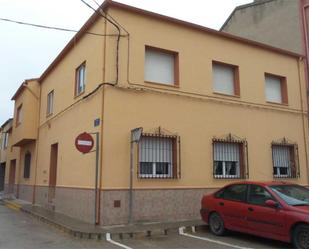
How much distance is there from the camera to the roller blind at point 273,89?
1602 cm

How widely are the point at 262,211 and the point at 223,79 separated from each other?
22.9 feet

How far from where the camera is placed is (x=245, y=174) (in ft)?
46.2

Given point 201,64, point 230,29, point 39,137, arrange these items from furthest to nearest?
point 230,29 → point 39,137 → point 201,64

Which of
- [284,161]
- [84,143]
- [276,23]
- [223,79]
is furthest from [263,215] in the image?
[276,23]

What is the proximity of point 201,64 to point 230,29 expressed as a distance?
413 inches

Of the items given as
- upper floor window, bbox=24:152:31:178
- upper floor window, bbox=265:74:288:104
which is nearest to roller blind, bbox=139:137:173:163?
upper floor window, bbox=265:74:288:104

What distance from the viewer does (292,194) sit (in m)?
9.16

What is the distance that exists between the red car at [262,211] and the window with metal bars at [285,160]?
18.0ft

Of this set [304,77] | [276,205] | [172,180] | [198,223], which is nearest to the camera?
[276,205]

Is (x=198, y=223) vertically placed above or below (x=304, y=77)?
below

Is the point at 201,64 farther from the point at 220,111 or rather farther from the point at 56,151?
the point at 56,151

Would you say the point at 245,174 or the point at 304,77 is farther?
the point at 304,77

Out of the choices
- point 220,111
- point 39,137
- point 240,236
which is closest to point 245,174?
point 220,111

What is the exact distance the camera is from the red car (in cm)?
825
